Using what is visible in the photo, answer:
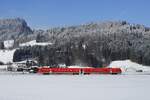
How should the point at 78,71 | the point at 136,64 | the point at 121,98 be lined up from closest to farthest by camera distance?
the point at 121,98
the point at 78,71
the point at 136,64

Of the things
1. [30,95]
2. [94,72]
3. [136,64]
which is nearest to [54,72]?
[94,72]

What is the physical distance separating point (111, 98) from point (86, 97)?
2391 mm

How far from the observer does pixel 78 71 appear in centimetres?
9238

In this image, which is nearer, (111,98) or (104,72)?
(111,98)

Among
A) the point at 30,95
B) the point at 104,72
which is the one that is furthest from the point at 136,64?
the point at 30,95

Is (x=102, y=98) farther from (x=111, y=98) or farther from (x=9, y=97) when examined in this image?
(x=9, y=97)

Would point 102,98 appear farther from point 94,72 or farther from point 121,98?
point 94,72

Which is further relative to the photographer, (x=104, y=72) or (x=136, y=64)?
(x=136, y=64)

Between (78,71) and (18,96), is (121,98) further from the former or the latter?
(78,71)

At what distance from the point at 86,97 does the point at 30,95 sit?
5.75m

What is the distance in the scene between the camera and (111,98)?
115 ft

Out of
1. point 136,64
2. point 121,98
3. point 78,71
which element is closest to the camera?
point 121,98

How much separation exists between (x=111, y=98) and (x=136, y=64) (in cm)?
16619

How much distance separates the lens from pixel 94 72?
310 ft
